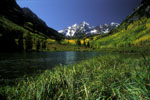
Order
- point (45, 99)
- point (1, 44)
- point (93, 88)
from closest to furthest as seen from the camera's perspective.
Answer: point (45, 99) < point (93, 88) < point (1, 44)

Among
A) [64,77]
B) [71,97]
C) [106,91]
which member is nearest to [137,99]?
[106,91]

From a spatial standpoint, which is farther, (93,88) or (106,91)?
(93,88)

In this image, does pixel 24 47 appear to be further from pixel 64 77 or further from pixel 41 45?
pixel 64 77

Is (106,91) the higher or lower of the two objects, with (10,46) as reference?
lower

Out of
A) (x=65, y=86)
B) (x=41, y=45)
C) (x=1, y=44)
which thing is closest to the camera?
(x=65, y=86)

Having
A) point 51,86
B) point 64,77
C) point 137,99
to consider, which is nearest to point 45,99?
point 51,86

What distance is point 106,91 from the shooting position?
14.7 ft

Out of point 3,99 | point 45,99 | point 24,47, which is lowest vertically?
point 3,99

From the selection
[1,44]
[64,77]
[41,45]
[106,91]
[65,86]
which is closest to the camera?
[106,91]

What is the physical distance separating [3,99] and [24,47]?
107 meters

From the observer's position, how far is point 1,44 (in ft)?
286

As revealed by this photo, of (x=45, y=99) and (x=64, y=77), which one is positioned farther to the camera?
(x=64, y=77)

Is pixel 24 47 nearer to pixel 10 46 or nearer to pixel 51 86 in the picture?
pixel 10 46

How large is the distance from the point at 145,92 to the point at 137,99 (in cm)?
40
